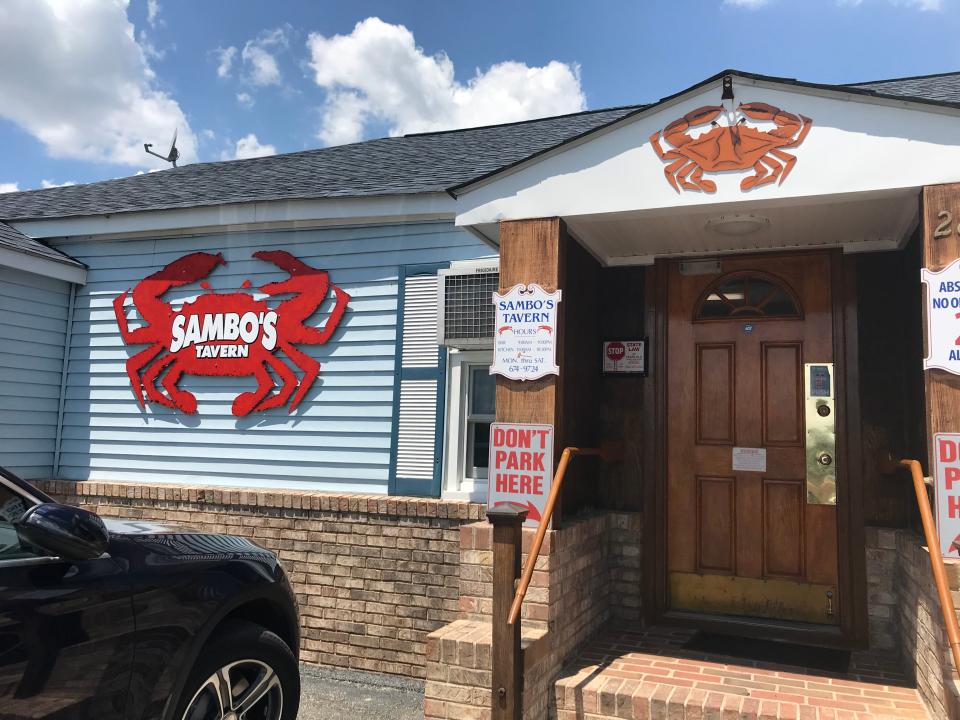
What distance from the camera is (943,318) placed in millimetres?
3691

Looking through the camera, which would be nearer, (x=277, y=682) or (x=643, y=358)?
(x=277, y=682)

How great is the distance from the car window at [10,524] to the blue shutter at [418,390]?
370 cm

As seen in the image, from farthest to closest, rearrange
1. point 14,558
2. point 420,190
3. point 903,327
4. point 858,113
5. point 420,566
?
point 420,190 < point 420,566 < point 903,327 < point 858,113 < point 14,558

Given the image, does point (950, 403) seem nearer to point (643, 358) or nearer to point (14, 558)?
point (643, 358)

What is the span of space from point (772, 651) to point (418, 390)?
333cm

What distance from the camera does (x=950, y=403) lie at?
3.63m

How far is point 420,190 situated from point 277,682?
14.0ft

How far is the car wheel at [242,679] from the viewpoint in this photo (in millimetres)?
2945

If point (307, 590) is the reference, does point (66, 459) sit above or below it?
above

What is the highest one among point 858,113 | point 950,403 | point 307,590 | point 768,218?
point 858,113

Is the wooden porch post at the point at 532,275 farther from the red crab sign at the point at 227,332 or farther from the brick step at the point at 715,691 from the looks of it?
the red crab sign at the point at 227,332

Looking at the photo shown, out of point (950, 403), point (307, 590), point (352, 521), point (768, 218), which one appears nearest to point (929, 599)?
point (950, 403)

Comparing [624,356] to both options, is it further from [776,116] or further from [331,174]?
[331,174]

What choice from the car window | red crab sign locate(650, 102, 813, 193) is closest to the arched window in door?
red crab sign locate(650, 102, 813, 193)
